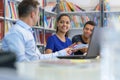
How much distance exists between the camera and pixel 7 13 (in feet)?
11.8

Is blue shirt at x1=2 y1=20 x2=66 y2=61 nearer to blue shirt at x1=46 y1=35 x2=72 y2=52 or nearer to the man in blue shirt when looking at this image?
the man in blue shirt

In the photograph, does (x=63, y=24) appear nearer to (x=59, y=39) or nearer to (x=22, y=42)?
(x=59, y=39)

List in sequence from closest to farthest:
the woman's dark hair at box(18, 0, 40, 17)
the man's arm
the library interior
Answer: the library interior, the man's arm, the woman's dark hair at box(18, 0, 40, 17)

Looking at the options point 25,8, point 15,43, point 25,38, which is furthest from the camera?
point 25,8

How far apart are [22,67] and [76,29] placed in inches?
190

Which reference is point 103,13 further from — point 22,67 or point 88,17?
point 22,67

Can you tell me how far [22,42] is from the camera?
2.40 m

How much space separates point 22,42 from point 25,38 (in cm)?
7

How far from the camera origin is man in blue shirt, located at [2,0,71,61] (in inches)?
91.5

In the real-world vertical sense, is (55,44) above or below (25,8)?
below

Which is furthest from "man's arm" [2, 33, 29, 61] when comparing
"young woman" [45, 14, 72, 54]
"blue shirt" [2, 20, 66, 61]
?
"young woman" [45, 14, 72, 54]

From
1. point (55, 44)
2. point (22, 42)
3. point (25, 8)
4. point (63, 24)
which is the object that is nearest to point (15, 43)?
point (22, 42)

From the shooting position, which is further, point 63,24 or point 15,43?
point 63,24

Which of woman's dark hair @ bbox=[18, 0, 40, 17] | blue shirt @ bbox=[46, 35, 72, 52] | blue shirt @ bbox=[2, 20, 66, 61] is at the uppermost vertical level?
woman's dark hair @ bbox=[18, 0, 40, 17]
